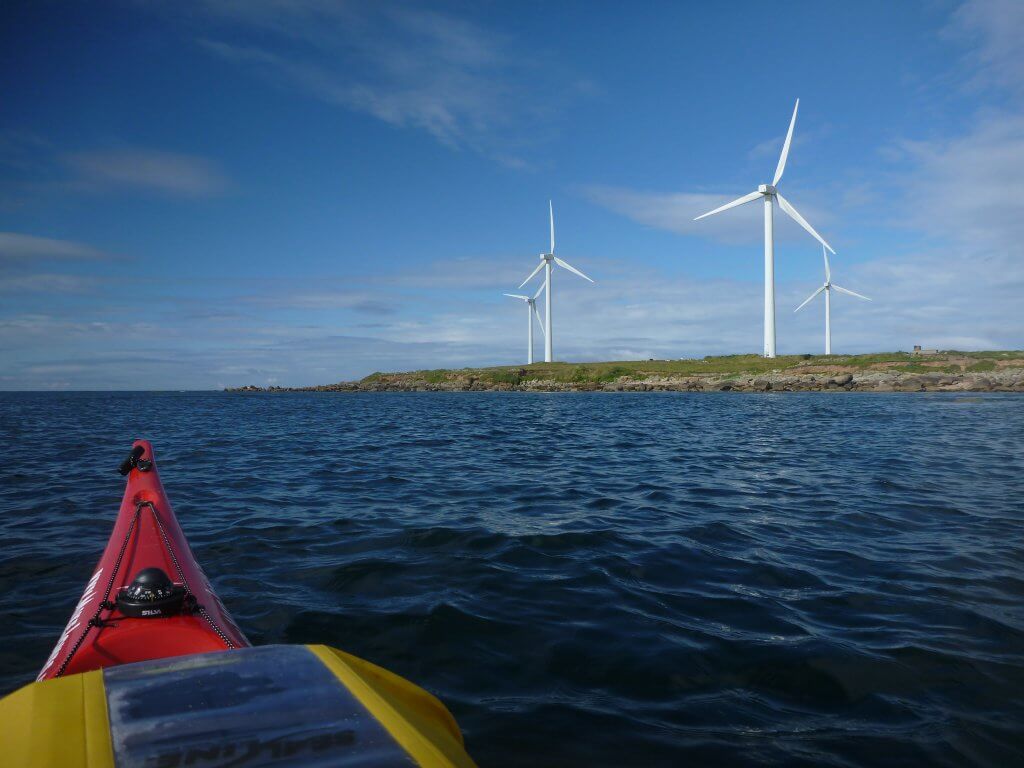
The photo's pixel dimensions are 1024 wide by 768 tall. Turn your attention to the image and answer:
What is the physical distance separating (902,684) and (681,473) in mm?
9834

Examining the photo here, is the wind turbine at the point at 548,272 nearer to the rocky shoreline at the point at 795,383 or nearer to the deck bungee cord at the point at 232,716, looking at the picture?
the rocky shoreline at the point at 795,383

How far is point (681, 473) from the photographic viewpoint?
14.3 meters

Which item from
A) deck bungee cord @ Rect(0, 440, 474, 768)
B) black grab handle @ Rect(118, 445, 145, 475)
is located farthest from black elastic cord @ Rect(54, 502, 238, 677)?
black grab handle @ Rect(118, 445, 145, 475)

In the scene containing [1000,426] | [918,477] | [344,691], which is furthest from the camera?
[1000,426]

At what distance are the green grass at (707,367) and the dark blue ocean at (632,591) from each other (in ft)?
212

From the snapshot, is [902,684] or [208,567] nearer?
[902,684]

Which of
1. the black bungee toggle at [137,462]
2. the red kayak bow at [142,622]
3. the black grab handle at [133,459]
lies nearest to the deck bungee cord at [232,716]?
the red kayak bow at [142,622]

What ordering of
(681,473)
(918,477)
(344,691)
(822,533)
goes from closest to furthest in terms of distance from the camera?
(344,691) < (822,533) < (918,477) < (681,473)

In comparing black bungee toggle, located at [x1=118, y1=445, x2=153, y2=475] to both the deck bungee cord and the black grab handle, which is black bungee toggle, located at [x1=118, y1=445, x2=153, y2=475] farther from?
the deck bungee cord

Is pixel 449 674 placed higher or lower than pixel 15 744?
lower

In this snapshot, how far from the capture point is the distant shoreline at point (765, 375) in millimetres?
62375

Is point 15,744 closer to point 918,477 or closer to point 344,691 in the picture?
point 344,691

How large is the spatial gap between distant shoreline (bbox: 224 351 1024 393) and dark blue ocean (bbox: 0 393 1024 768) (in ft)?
183

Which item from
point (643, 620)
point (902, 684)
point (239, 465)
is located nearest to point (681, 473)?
point (643, 620)
